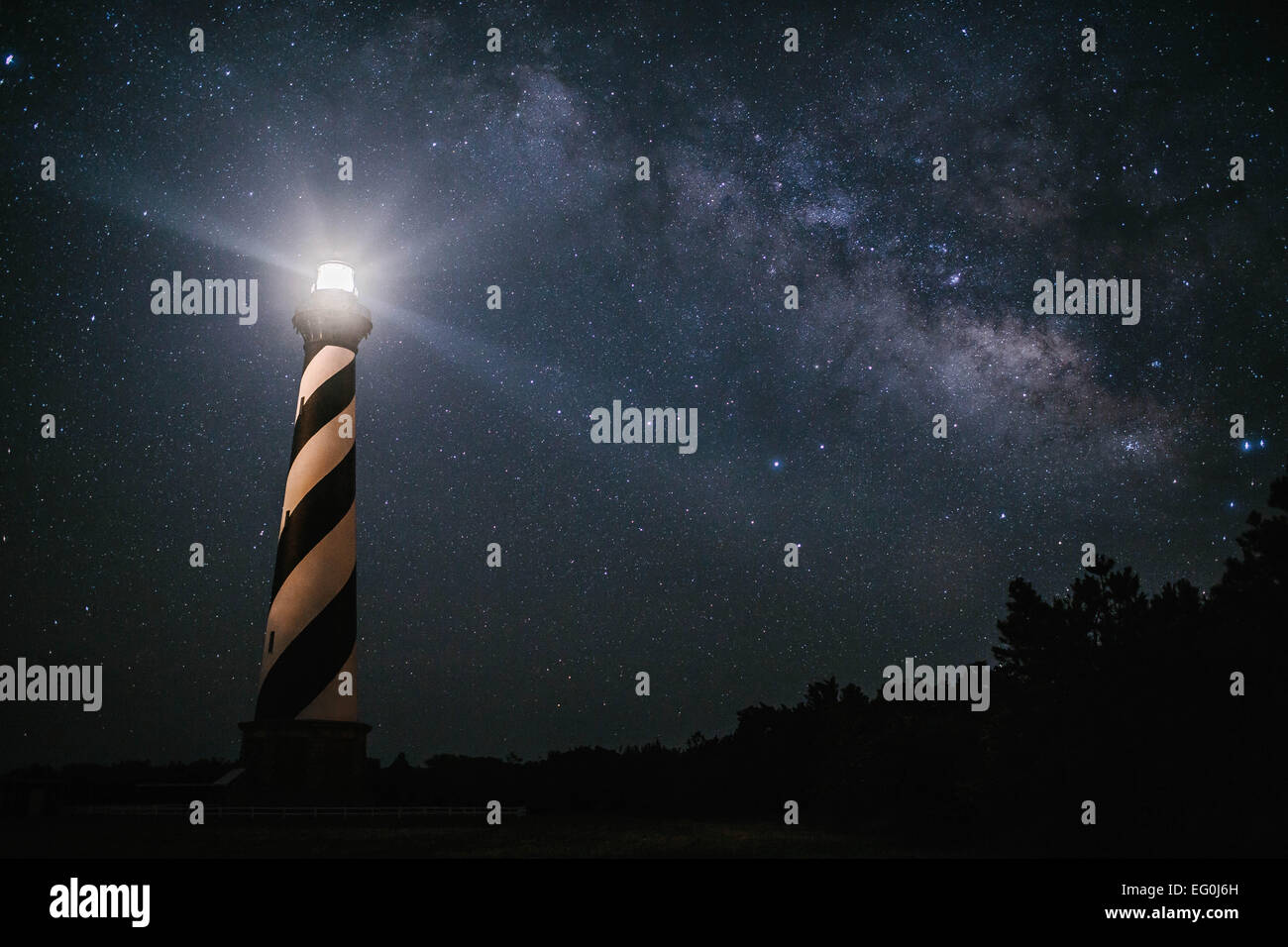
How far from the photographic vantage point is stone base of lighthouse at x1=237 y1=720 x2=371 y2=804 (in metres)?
25.3

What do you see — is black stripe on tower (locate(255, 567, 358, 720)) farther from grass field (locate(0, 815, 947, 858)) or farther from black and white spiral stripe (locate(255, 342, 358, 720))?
grass field (locate(0, 815, 947, 858))

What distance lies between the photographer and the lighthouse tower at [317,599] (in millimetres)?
25766

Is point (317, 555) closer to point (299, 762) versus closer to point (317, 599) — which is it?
point (317, 599)

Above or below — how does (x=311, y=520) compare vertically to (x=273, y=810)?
above

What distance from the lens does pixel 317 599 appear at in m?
27.0

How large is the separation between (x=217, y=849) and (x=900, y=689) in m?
20.8

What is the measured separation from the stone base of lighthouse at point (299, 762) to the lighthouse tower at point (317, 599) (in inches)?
1.1

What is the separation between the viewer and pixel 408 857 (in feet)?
59.9

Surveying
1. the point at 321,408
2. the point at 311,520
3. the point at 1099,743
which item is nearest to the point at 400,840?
the point at 311,520

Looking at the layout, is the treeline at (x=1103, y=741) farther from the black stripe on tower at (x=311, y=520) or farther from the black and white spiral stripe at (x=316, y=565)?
the black stripe on tower at (x=311, y=520)

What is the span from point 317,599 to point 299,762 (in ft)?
14.9

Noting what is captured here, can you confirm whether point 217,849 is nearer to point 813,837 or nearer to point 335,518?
point 335,518

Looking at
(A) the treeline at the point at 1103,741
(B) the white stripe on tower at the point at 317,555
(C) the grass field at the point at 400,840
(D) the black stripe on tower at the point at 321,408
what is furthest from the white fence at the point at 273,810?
(D) the black stripe on tower at the point at 321,408
